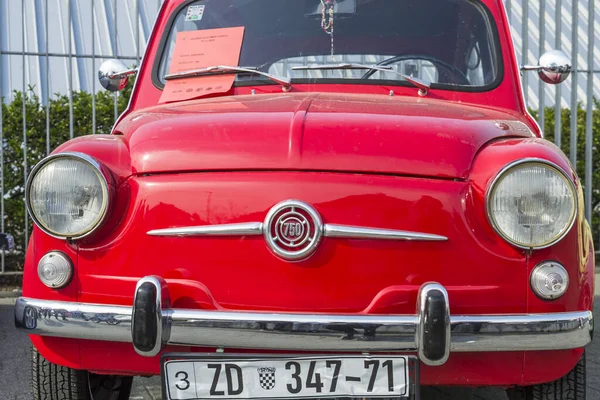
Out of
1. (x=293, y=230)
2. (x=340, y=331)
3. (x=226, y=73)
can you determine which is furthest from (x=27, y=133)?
(x=340, y=331)

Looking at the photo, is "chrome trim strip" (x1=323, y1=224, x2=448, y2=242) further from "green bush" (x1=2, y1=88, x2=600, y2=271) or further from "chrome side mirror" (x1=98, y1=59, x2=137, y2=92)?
"green bush" (x1=2, y1=88, x2=600, y2=271)

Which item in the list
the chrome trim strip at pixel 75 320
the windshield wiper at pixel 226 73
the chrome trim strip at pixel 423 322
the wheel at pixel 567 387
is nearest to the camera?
the chrome trim strip at pixel 423 322

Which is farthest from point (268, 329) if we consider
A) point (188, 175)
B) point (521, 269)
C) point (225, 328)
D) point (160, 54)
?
point (160, 54)

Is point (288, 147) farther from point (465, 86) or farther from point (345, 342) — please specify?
point (465, 86)

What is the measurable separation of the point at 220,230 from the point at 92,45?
4.80 metres

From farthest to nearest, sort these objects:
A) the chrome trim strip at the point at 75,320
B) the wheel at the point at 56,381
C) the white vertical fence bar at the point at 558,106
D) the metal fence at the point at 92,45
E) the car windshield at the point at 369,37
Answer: the white vertical fence bar at the point at 558,106 < the metal fence at the point at 92,45 < the car windshield at the point at 369,37 < the wheel at the point at 56,381 < the chrome trim strip at the point at 75,320

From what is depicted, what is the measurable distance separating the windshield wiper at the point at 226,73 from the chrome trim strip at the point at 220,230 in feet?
3.33

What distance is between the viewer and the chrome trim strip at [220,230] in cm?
213

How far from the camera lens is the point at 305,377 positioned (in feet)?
6.90

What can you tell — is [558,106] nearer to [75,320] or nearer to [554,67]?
[554,67]

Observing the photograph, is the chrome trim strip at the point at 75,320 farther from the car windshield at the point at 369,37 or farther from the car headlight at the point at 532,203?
the car windshield at the point at 369,37

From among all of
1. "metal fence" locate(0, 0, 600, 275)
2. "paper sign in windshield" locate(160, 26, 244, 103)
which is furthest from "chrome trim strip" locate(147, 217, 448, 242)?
"metal fence" locate(0, 0, 600, 275)

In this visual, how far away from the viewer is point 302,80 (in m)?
3.10

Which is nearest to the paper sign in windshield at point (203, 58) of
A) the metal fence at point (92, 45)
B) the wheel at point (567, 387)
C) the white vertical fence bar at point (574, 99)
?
the wheel at point (567, 387)
